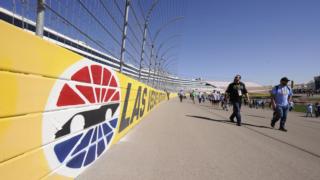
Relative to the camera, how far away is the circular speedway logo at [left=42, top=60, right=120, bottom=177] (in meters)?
2.15

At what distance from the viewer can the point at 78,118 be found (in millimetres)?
2662

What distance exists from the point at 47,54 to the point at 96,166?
64.0 inches

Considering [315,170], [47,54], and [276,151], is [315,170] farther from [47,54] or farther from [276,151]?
[47,54]

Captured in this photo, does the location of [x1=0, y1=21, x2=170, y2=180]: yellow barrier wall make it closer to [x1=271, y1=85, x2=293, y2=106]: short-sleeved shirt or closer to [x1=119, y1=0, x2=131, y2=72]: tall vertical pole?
[x1=119, y1=0, x2=131, y2=72]: tall vertical pole

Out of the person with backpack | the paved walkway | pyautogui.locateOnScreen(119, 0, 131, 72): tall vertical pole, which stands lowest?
the paved walkway

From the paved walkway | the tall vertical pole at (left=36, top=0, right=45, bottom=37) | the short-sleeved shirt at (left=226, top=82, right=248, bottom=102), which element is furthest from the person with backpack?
the tall vertical pole at (left=36, top=0, right=45, bottom=37)

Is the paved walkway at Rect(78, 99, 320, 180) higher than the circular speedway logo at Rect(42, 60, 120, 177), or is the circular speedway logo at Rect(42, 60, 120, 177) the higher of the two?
the circular speedway logo at Rect(42, 60, 120, 177)

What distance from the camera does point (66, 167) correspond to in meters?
2.45

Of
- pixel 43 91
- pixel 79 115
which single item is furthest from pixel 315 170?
pixel 43 91

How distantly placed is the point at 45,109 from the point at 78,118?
69cm

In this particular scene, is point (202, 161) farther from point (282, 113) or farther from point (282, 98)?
point (282, 98)

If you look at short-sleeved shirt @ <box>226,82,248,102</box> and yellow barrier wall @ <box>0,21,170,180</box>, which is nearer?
yellow barrier wall @ <box>0,21,170,180</box>

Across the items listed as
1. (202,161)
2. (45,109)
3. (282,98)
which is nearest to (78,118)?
(45,109)

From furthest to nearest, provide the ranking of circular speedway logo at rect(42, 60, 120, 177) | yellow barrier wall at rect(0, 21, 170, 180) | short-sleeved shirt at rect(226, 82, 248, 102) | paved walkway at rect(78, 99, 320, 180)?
short-sleeved shirt at rect(226, 82, 248, 102) < paved walkway at rect(78, 99, 320, 180) < circular speedway logo at rect(42, 60, 120, 177) < yellow barrier wall at rect(0, 21, 170, 180)
